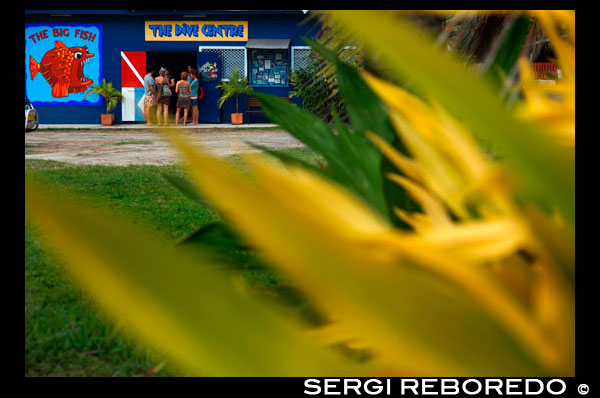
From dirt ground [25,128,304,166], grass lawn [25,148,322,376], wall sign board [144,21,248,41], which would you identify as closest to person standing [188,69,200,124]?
wall sign board [144,21,248,41]

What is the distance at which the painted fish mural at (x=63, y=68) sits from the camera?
11.0 meters

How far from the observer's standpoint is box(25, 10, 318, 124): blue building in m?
10.7

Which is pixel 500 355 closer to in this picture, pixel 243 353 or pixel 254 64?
pixel 243 353

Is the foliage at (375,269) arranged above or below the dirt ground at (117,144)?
above

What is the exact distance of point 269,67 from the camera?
11.1 meters

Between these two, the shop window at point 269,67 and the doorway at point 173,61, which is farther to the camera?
the doorway at point 173,61

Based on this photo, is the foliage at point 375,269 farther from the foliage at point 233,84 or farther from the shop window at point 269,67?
the shop window at point 269,67

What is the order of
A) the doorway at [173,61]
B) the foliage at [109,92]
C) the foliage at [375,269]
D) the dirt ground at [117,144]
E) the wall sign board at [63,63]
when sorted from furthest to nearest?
1. the doorway at [173,61]
2. the wall sign board at [63,63]
3. the foliage at [109,92]
4. the dirt ground at [117,144]
5. the foliage at [375,269]

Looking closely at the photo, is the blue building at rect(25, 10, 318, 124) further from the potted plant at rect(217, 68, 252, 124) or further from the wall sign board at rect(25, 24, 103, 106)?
the potted plant at rect(217, 68, 252, 124)

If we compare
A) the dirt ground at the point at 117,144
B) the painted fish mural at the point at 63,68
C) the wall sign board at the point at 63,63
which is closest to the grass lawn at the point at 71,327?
the dirt ground at the point at 117,144

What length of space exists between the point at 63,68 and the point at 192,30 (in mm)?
2368

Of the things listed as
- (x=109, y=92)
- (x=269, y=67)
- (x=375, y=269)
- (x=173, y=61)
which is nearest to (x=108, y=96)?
(x=109, y=92)

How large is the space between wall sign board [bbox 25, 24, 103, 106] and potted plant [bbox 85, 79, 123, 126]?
0.25m

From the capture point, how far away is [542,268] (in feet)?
0.78
